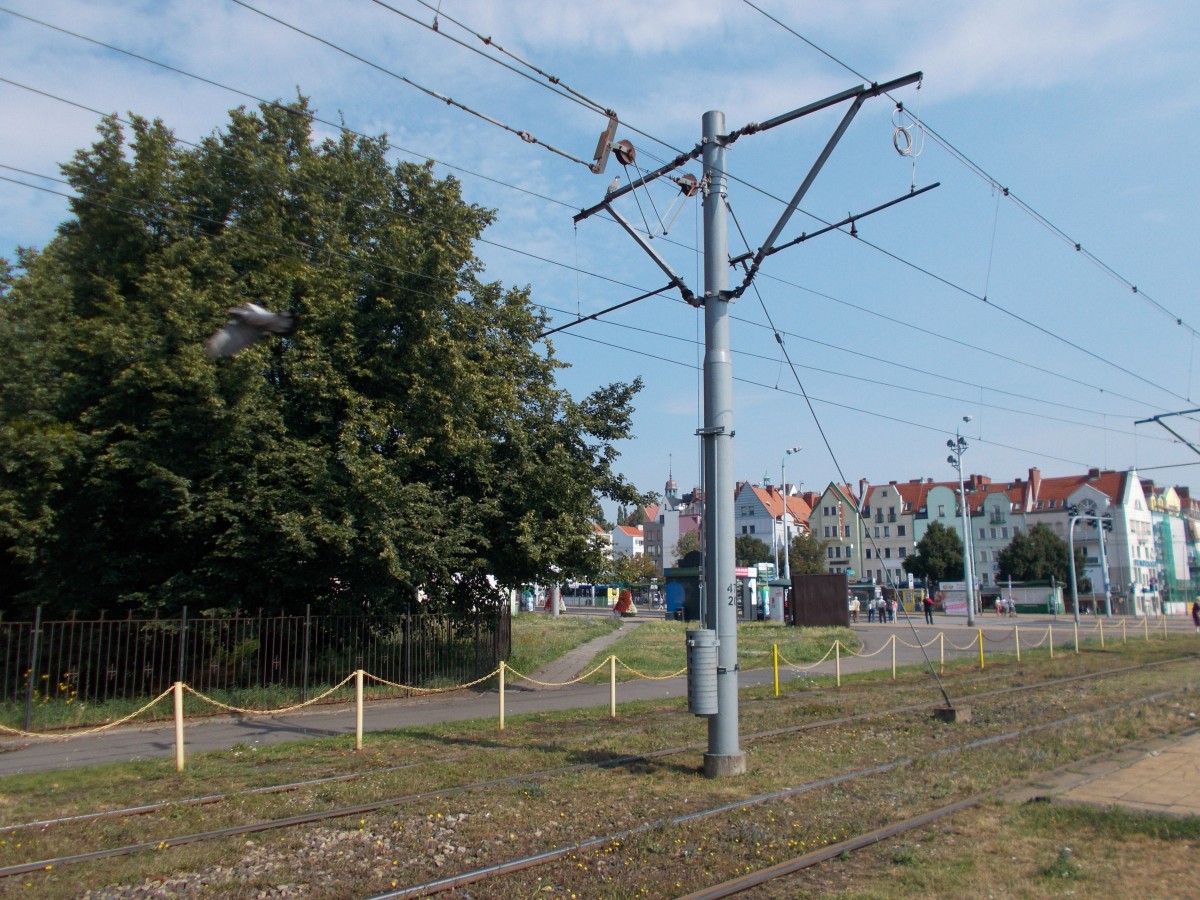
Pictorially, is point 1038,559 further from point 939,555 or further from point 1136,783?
point 1136,783

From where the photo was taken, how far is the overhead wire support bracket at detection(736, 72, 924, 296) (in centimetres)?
942

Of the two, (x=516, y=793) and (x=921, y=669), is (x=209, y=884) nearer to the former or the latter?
(x=516, y=793)

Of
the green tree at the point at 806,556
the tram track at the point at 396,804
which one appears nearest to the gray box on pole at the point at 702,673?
the tram track at the point at 396,804

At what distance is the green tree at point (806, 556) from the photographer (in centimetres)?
8300

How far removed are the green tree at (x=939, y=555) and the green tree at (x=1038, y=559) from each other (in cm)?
591

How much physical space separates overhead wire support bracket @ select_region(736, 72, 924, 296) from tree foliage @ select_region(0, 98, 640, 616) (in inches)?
346

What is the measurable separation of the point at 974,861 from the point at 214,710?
13.5 meters

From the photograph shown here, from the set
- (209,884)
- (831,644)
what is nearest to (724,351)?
(209,884)

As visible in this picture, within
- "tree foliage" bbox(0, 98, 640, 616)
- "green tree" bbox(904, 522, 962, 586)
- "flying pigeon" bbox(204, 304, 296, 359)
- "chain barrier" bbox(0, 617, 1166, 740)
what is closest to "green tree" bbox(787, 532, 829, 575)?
"green tree" bbox(904, 522, 962, 586)

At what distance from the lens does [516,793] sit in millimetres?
9180

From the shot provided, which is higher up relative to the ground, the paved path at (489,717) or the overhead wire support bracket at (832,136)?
the overhead wire support bracket at (832,136)

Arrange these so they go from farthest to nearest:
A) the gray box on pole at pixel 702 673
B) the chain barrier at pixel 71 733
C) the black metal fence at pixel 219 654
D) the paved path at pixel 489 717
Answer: the black metal fence at pixel 219 654 < the chain barrier at pixel 71 733 < the gray box on pole at pixel 702 673 < the paved path at pixel 489 717

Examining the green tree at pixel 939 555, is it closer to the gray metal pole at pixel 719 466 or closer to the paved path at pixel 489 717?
the paved path at pixel 489 717

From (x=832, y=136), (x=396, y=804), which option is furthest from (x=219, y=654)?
(x=832, y=136)
